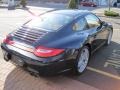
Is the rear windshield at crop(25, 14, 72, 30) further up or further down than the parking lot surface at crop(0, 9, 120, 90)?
further up

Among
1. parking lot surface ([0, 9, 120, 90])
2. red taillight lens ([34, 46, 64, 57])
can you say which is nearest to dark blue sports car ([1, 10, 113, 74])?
red taillight lens ([34, 46, 64, 57])

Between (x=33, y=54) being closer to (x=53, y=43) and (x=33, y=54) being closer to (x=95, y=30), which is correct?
(x=53, y=43)

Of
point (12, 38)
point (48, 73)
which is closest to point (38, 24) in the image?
point (12, 38)

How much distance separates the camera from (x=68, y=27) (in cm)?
486

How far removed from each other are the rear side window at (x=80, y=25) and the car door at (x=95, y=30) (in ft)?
0.62

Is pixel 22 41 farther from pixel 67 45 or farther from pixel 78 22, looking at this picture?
pixel 78 22

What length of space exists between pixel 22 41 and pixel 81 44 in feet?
4.27

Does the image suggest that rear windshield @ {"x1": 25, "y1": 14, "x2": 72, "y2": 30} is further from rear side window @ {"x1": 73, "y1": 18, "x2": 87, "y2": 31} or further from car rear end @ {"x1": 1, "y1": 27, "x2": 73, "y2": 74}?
car rear end @ {"x1": 1, "y1": 27, "x2": 73, "y2": 74}

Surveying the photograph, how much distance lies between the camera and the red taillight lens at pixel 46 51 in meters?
4.12

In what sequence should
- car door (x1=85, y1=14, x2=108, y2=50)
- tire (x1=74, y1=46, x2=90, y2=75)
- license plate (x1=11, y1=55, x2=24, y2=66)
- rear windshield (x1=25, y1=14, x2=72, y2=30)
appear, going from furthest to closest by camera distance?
1. car door (x1=85, y1=14, x2=108, y2=50)
2. rear windshield (x1=25, y1=14, x2=72, y2=30)
3. tire (x1=74, y1=46, x2=90, y2=75)
4. license plate (x1=11, y1=55, x2=24, y2=66)

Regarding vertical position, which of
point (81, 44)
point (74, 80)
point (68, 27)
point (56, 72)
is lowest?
point (74, 80)

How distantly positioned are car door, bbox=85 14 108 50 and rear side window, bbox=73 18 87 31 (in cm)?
19

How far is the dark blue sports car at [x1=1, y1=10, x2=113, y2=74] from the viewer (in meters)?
4.16

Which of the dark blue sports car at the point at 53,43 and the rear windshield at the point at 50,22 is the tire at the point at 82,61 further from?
the rear windshield at the point at 50,22
